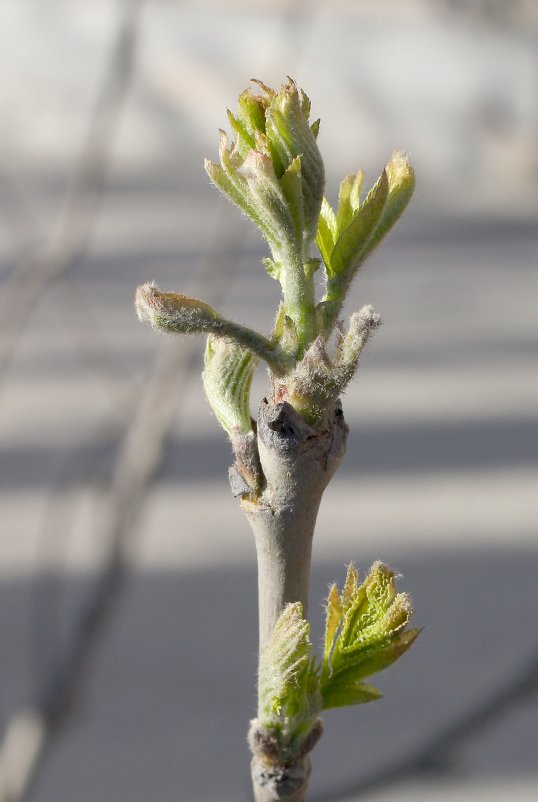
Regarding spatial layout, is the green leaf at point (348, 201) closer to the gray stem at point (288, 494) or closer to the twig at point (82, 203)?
the gray stem at point (288, 494)

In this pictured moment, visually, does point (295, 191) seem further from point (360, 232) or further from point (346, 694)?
point (346, 694)

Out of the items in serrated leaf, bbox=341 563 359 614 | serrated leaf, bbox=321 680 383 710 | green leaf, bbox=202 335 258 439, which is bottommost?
serrated leaf, bbox=321 680 383 710

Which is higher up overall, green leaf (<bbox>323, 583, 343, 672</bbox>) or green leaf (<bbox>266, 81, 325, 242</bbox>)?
green leaf (<bbox>266, 81, 325, 242</bbox>)

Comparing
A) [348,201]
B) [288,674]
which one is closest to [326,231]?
[348,201]

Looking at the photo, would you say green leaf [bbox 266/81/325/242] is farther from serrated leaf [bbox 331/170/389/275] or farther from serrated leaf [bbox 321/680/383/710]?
serrated leaf [bbox 321/680/383/710]

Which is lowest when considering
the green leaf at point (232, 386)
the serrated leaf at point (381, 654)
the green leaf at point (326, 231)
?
the serrated leaf at point (381, 654)

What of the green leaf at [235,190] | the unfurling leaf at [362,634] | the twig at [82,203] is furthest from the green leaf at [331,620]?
the twig at [82,203]

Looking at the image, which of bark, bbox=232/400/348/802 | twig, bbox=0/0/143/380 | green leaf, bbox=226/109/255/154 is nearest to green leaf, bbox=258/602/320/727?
bark, bbox=232/400/348/802

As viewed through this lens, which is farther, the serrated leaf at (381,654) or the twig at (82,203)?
the twig at (82,203)
